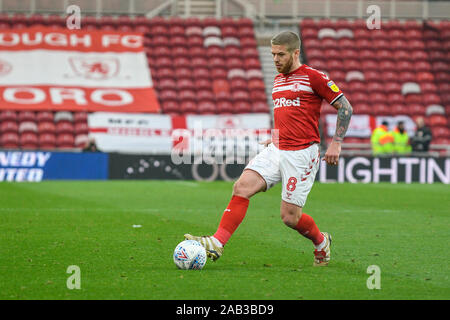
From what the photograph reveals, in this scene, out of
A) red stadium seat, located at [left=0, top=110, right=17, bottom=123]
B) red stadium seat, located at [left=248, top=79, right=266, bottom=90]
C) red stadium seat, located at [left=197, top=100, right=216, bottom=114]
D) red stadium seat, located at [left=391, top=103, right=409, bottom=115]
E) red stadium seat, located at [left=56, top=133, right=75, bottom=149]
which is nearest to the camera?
red stadium seat, located at [left=56, top=133, right=75, bottom=149]

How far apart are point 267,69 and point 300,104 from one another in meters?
24.2

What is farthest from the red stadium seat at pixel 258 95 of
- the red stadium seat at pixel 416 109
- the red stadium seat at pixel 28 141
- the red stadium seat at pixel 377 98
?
the red stadium seat at pixel 28 141

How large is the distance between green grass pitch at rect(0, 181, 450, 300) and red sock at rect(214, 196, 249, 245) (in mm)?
278

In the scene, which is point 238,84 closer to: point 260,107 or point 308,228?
point 260,107

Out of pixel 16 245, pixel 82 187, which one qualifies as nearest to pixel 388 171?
pixel 82 187

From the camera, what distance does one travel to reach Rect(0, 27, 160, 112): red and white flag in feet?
91.1

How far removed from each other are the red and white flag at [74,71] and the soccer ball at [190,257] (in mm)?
20804

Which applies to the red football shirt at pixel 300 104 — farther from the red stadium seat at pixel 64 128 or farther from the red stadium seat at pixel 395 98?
the red stadium seat at pixel 395 98

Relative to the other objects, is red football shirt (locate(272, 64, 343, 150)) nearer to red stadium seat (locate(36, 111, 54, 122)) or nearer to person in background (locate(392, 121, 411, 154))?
person in background (locate(392, 121, 411, 154))

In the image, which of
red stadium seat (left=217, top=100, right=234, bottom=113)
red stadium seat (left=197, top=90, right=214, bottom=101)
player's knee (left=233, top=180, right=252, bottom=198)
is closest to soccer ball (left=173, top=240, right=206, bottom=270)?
player's knee (left=233, top=180, right=252, bottom=198)

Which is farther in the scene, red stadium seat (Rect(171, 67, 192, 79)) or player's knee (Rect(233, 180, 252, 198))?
red stadium seat (Rect(171, 67, 192, 79))

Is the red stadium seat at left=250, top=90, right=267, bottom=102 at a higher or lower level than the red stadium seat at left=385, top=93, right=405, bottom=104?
higher

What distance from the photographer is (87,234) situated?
31.7 feet

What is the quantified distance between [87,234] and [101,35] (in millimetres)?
21094
